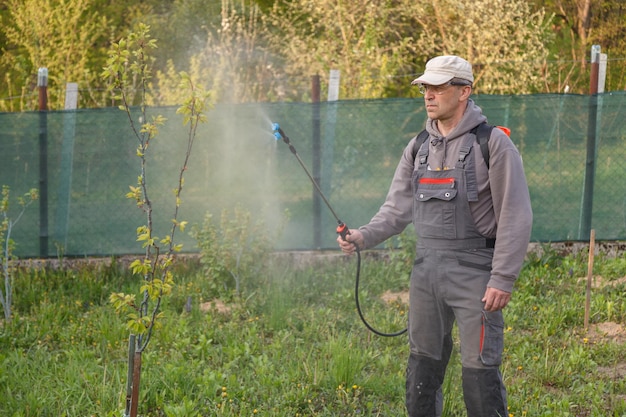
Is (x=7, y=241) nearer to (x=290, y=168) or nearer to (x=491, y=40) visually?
(x=290, y=168)

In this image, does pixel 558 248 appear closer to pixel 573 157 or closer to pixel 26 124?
pixel 573 157

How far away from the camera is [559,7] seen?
20734 mm

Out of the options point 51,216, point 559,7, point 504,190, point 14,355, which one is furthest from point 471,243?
point 559,7

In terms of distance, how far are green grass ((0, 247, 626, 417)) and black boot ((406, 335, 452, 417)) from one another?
56cm

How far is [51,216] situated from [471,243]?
5827 millimetres

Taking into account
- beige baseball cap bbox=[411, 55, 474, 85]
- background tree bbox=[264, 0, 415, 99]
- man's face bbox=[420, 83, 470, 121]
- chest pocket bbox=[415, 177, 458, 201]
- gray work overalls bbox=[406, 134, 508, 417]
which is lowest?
gray work overalls bbox=[406, 134, 508, 417]

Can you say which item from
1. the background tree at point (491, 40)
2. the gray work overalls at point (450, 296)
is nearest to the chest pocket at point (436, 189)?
the gray work overalls at point (450, 296)

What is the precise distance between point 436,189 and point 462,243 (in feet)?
0.92

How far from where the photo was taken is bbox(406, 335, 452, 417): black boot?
4316mm

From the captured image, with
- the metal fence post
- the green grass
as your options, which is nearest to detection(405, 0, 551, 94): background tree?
the green grass

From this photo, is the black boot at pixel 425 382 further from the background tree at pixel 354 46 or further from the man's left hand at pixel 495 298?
the background tree at pixel 354 46

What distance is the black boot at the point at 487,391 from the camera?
13.3 ft

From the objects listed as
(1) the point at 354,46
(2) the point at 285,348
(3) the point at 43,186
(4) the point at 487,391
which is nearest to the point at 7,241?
(3) the point at 43,186

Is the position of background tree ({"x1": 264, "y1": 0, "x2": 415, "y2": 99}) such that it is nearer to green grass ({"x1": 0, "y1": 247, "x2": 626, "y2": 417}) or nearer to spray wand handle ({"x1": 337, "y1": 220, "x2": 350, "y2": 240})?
green grass ({"x1": 0, "y1": 247, "x2": 626, "y2": 417})
